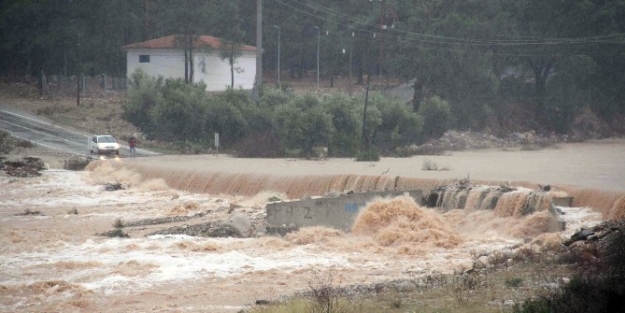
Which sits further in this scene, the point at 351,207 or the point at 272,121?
the point at 272,121

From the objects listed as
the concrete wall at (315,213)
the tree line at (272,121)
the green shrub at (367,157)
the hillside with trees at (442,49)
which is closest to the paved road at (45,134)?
the tree line at (272,121)

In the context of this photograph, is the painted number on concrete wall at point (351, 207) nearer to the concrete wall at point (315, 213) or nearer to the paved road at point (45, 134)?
the concrete wall at point (315, 213)

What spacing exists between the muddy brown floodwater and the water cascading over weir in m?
0.09

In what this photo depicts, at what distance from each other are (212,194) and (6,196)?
8.90 meters

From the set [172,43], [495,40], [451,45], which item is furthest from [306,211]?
[495,40]

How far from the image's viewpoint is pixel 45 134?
6512 centimetres

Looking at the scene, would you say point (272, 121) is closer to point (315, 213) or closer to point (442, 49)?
point (442, 49)

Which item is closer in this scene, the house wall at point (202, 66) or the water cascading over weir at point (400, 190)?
the water cascading over weir at point (400, 190)

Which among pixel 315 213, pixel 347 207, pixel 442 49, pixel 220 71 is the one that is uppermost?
pixel 442 49

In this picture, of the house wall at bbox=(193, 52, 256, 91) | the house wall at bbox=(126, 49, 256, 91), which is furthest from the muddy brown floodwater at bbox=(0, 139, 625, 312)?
the house wall at bbox=(193, 52, 256, 91)

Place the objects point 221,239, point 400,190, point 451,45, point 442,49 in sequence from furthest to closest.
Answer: point 451,45 → point 442,49 → point 400,190 → point 221,239

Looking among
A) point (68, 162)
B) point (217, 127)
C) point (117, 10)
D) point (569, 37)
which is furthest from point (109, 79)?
point (569, 37)

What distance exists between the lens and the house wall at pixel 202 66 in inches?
3260

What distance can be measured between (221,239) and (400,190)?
24.5ft
